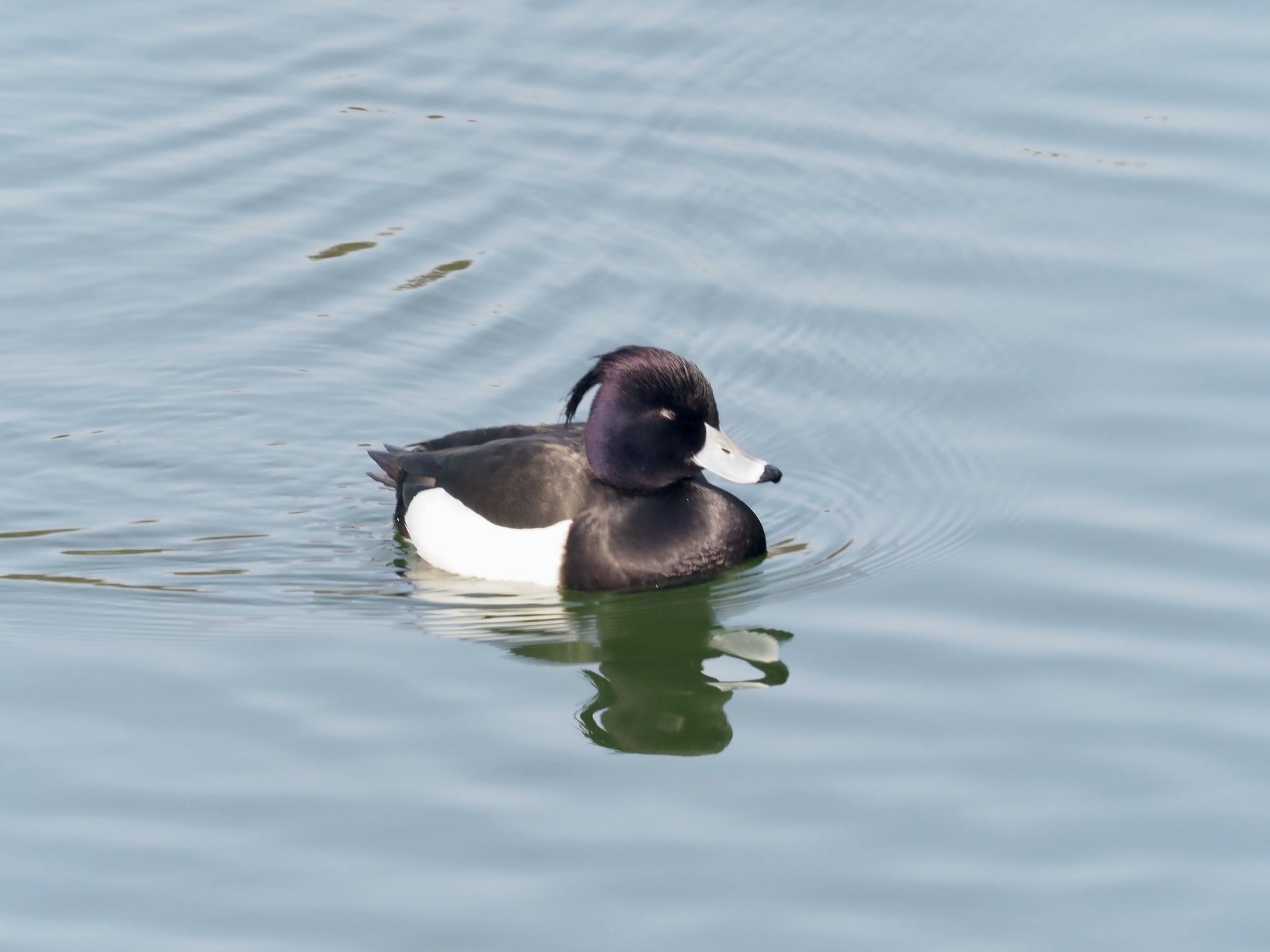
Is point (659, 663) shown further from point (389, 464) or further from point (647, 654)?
point (389, 464)

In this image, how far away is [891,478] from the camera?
29.5 ft

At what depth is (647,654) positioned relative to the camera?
7.71 meters

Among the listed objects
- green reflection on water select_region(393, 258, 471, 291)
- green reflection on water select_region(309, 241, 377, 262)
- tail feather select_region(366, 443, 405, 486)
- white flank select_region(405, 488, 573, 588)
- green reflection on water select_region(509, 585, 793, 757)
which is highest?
green reflection on water select_region(309, 241, 377, 262)

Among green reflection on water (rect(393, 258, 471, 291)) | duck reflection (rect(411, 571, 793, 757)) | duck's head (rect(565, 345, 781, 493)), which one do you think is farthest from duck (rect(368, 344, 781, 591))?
green reflection on water (rect(393, 258, 471, 291))

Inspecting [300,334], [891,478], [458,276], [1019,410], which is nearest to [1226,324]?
[1019,410]

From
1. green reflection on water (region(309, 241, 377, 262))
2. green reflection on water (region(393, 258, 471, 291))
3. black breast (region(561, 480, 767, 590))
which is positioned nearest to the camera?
black breast (region(561, 480, 767, 590))

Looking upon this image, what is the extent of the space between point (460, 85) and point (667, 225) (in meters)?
2.31

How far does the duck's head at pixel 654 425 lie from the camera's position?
826cm

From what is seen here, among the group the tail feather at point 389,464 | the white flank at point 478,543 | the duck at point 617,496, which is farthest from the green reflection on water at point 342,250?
the duck at point 617,496

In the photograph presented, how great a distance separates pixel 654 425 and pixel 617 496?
14.7 inches

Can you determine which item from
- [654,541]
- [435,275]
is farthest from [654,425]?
[435,275]

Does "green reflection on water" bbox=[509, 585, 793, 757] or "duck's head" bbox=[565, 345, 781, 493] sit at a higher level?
"duck's head" bbox=[565, 345, 781, 493]

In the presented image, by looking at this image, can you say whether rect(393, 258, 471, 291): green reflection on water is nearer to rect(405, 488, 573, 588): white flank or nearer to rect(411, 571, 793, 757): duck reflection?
rect(405, 488, 573, 588): white flank

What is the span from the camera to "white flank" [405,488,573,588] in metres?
8.35
